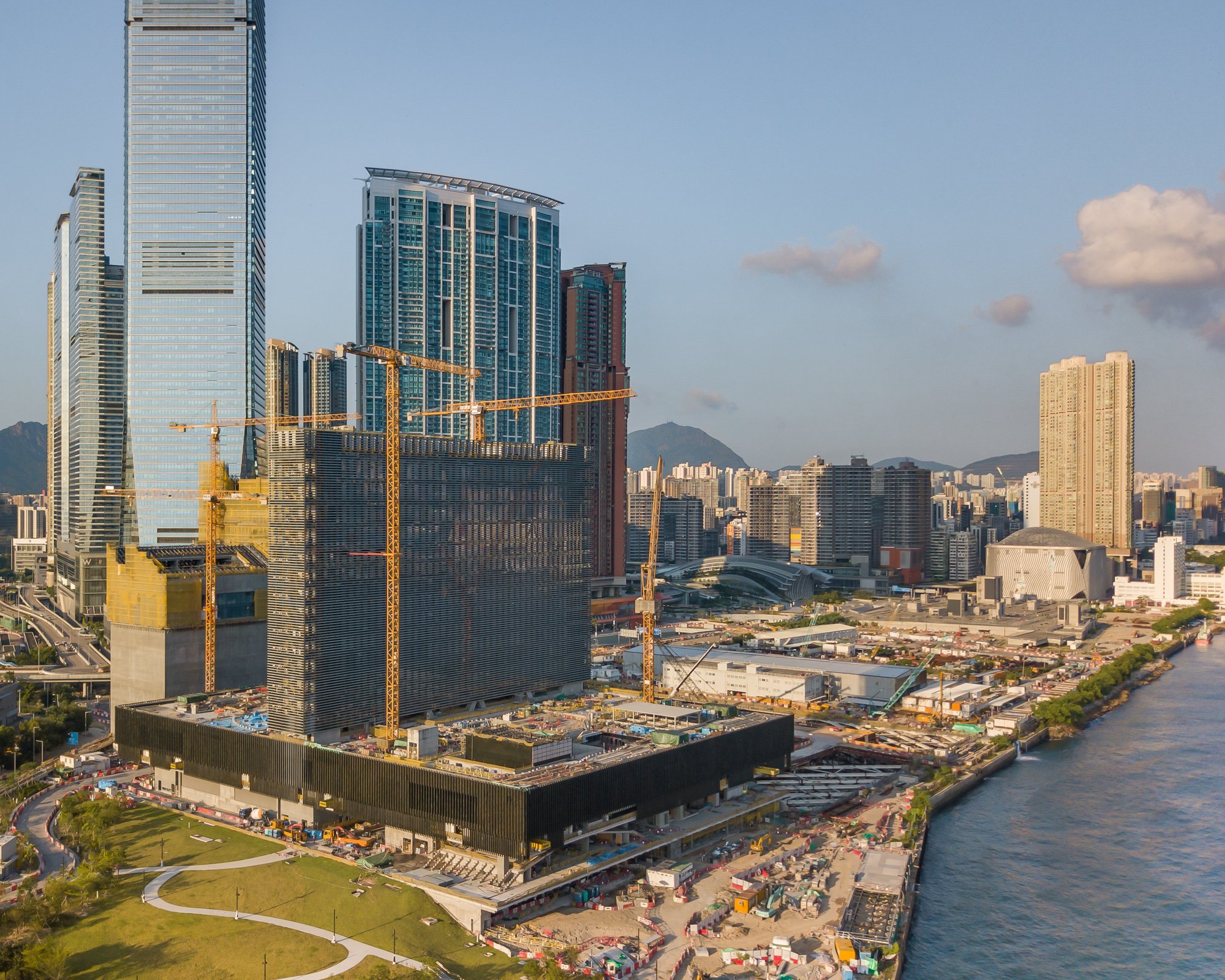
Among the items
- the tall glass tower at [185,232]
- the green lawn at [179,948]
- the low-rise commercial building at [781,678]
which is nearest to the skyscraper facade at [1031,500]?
the low-rise commercial building at [781,678]

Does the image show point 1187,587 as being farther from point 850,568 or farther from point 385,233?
point 385,233

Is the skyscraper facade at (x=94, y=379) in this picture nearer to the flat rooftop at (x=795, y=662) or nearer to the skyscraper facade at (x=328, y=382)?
the skyscraper facade at (x=328, y=382)

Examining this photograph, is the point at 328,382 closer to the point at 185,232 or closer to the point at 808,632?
the point at 185,232

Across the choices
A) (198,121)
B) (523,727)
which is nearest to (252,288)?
(198,121)

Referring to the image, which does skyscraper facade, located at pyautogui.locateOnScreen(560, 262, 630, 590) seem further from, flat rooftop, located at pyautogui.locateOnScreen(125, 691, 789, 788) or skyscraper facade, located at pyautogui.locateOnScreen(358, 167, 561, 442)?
flat rooftop, located at pyautogui.locateOnScreen(125, 691, 789, 788)

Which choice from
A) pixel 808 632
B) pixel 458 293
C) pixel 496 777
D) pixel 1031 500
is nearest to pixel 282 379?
pixel 458 293

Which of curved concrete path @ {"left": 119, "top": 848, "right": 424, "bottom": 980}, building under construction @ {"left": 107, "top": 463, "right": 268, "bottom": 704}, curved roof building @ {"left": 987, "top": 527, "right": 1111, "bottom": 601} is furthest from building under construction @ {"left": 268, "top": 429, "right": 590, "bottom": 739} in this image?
curved roof building @ {"left": 987, "top": 527, "right": 1111, "bottom": 601}
